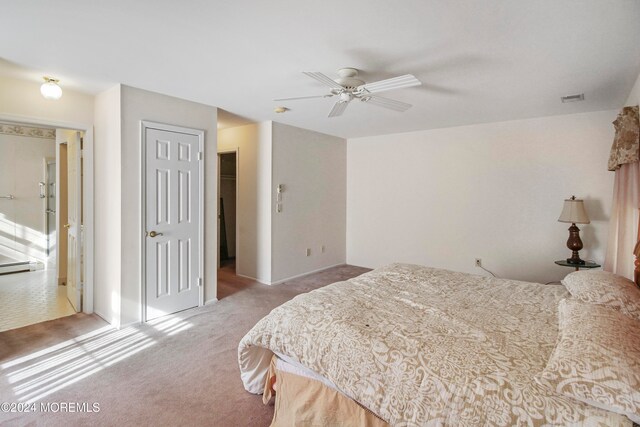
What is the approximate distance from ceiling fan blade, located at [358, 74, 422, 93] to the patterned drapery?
1.89 meters

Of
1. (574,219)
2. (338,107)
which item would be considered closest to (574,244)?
(574,219)

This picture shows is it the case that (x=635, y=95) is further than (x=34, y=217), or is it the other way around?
(x=34, y=217)

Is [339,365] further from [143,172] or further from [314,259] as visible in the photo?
[314,259]

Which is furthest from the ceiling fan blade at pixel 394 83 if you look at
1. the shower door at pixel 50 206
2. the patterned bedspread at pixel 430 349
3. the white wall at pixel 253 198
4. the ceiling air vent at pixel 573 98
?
the shower door at pixel 50 206

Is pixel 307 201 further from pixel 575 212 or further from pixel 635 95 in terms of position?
pixel 635 95

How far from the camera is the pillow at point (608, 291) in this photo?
5.80 feet

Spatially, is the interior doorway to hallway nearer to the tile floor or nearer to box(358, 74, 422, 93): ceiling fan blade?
the tile floor

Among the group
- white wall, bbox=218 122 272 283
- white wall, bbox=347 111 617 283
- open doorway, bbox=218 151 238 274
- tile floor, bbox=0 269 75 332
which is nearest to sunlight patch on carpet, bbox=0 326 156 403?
tile floor, bbox=0 269 75 332

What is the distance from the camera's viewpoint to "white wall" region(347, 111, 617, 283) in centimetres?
381

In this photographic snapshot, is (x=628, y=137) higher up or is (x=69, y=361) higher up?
(x=628, y=137)

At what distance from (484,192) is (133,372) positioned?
15.0ft

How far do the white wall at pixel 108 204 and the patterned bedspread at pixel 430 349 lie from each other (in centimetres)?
190

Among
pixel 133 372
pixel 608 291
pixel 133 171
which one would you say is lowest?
pixel 133 372

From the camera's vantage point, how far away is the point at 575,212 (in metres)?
3.54
